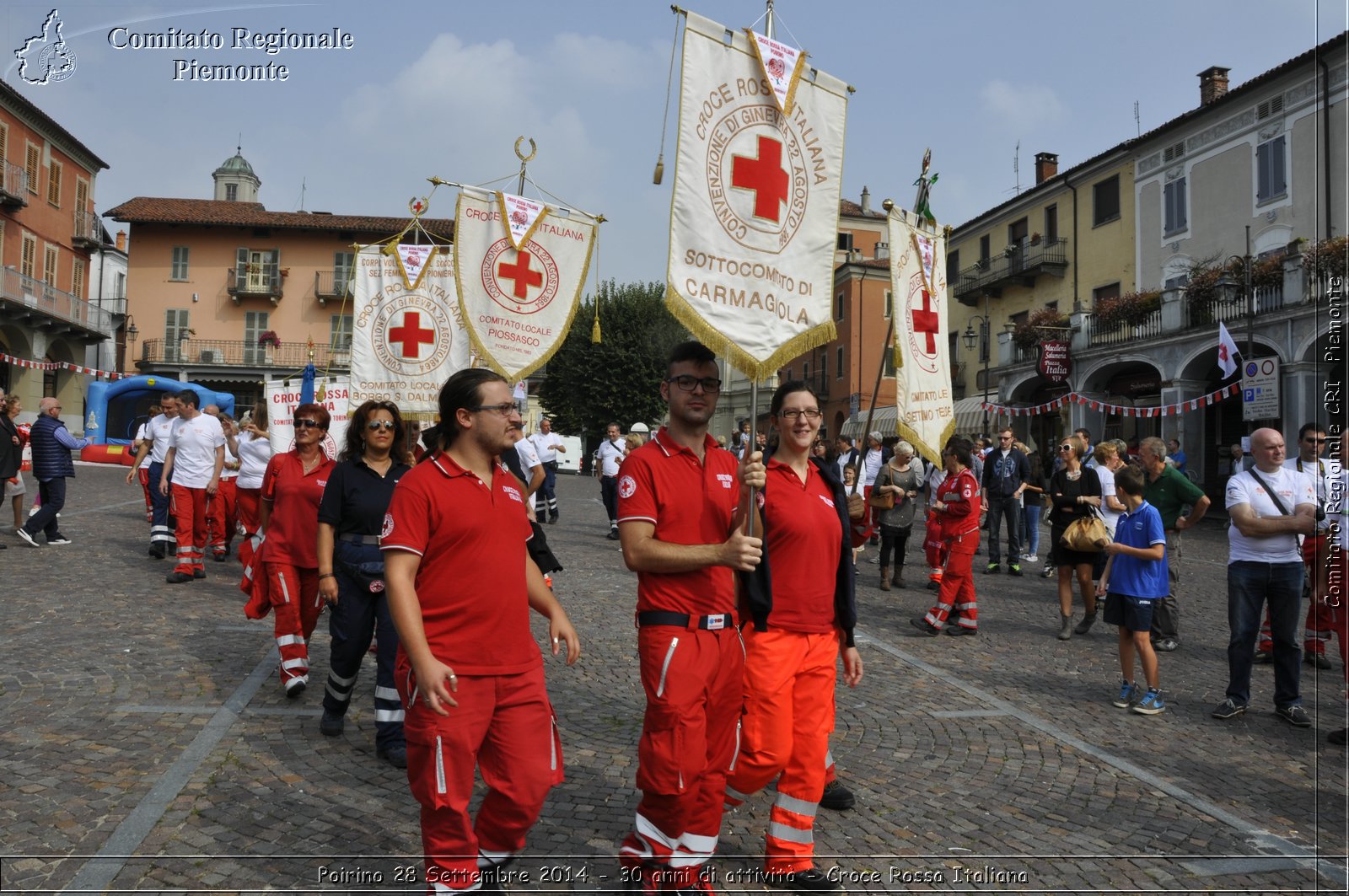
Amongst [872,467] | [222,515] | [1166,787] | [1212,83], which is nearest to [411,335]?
[222,515]

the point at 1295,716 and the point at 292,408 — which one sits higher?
the point at 292,408

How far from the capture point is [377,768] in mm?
4641

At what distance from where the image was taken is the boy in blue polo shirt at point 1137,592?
20.1 feet

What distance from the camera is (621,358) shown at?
46875 millimetres

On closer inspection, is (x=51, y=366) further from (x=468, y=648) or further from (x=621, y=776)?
(x=468, y=648)

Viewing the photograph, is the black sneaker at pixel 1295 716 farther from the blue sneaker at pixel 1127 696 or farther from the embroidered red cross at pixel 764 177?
the embroidered red cross at pixel 764 177

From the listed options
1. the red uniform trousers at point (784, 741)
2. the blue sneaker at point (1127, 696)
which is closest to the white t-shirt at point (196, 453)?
the red uniform trousers at point (784, 741)

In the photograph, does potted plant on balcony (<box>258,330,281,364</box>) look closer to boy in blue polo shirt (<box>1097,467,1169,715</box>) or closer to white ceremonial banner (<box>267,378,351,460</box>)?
white ceremonial banner (<box>267,378,351,460</box>)

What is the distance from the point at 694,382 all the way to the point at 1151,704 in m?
4.47

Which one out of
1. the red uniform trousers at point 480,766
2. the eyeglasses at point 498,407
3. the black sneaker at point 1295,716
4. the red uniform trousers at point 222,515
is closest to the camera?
the red uniform trousers at point 480,766

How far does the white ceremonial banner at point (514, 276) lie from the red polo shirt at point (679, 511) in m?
3.10

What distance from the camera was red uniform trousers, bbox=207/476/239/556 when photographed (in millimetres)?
11111

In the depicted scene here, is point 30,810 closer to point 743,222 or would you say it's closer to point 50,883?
point 50,883

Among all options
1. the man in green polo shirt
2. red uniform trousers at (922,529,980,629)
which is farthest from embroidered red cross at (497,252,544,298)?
the man in green polo shirt
